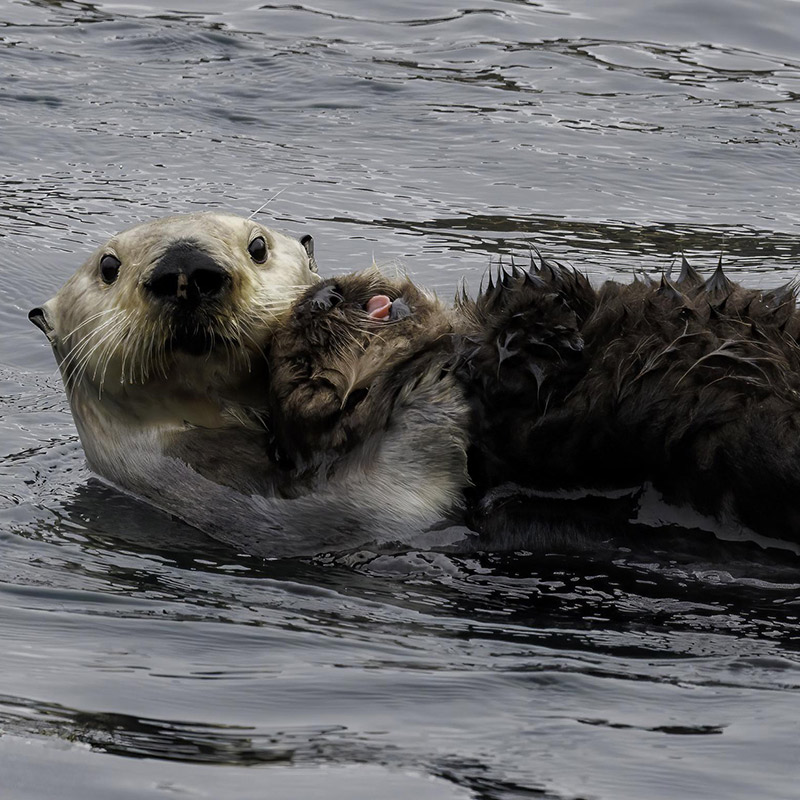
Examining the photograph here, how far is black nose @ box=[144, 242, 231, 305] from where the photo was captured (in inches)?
171

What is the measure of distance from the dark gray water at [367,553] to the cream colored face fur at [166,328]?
0.41 meters

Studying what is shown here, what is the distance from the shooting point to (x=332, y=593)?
4.02m

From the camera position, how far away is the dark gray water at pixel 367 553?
2936 millimetres

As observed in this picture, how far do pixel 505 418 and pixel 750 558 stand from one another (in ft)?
2.61

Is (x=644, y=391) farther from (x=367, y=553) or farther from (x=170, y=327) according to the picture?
(x=170, y=327)

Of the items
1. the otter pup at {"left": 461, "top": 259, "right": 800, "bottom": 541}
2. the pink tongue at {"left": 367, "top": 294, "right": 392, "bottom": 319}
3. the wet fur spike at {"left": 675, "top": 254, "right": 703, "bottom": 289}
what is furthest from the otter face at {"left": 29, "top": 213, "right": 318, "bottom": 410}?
the wet fur spike at {"left": 675, "top": 254, "right": 703, "bottom": 289}

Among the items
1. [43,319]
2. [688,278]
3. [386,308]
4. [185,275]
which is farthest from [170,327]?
[688,278]

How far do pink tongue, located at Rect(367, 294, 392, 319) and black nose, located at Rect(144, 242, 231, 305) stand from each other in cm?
48

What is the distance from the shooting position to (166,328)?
174 inches

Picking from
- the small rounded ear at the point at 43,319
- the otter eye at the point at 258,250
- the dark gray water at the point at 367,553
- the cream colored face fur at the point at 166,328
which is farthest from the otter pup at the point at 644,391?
the small rounded ear at the point at 43,319

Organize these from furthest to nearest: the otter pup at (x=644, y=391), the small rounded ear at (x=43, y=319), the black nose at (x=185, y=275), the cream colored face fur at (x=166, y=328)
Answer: the small rounded ear at (x=43, y=319) → the cream colored face fur at (x=166, y=328) → the black nose at (x=185, y=275) → the otter pup at (x=644, y=391)

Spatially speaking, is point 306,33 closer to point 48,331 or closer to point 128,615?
point 48,331

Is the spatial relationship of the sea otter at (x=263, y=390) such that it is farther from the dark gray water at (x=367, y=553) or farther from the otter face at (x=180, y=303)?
the dark gray water at (x=367, y=553)

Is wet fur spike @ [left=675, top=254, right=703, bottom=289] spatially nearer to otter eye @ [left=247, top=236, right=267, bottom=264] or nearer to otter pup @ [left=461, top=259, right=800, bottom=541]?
otter pup @ [left=461, top=259, right=800, bottom=541]
